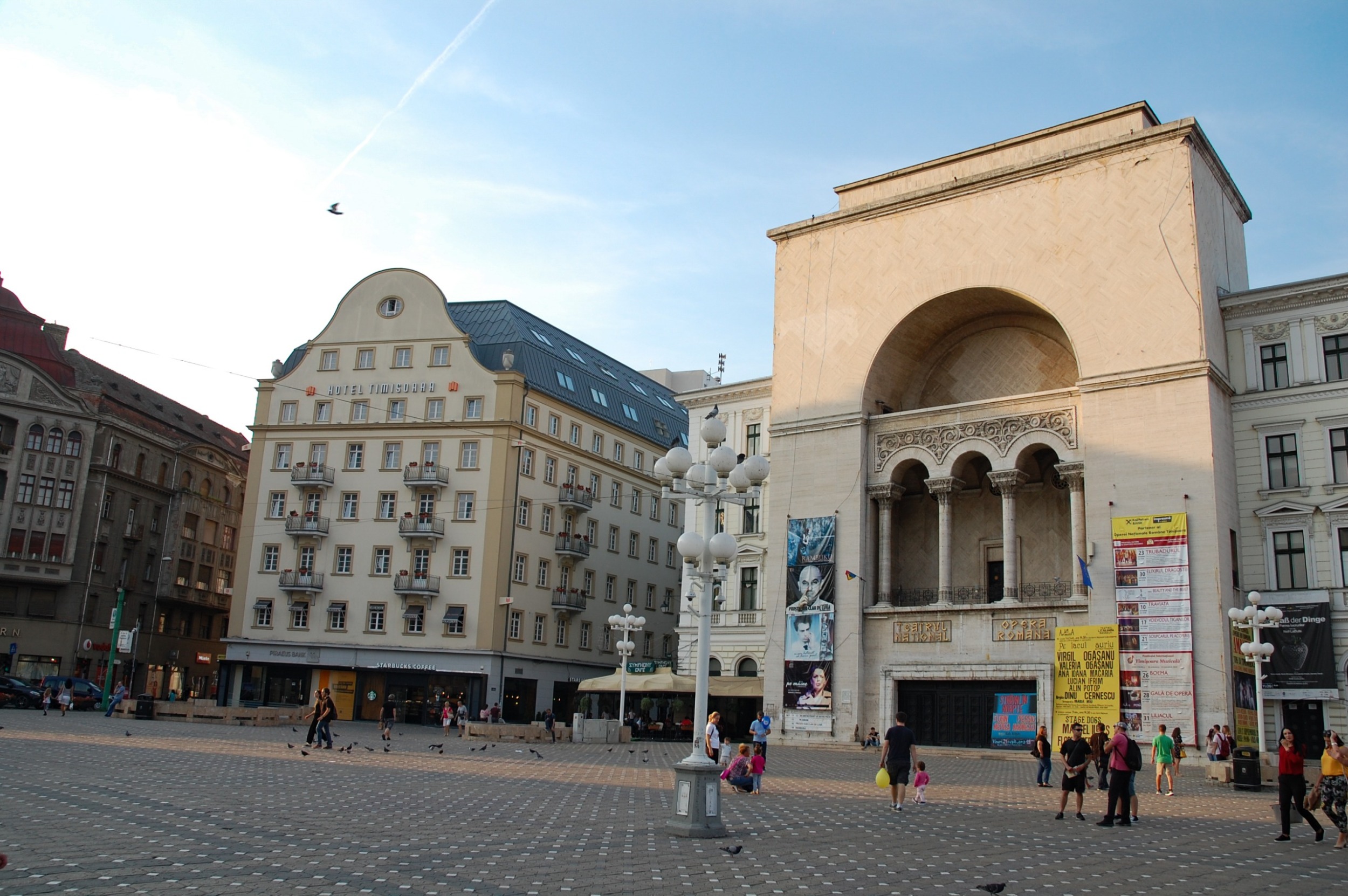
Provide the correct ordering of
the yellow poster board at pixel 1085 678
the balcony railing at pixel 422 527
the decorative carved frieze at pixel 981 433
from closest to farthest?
the yellow poster board at pixel 1085 678 < the decorative carved frieze at pixel 981 433 < the balcony railing at pixel 422 527

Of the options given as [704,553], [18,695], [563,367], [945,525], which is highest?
[563,367]

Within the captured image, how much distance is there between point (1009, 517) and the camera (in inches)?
1574

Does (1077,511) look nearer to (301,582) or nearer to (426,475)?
(426,475)

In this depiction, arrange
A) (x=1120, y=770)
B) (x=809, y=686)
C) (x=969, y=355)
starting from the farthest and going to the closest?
(x=969, y=355) < (x=809, y=686) < (x=1120, y=770)

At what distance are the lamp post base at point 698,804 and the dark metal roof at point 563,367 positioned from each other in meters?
42.4

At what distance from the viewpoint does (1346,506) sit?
34500mm

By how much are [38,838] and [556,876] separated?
6003mm

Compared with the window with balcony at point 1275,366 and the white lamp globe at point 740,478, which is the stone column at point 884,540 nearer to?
the window with balcony at point 1275,366

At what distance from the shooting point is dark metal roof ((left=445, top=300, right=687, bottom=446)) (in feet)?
191

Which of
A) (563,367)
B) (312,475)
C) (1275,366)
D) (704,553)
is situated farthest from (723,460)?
(563,367)

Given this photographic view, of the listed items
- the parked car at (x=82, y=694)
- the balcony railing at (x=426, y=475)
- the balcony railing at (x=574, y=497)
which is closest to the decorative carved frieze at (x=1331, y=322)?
the balcony railing at (x=574, y=497)

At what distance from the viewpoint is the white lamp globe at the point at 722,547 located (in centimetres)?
1658

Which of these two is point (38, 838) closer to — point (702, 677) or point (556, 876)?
point (556, 876)

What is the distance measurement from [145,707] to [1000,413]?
1394 inches
